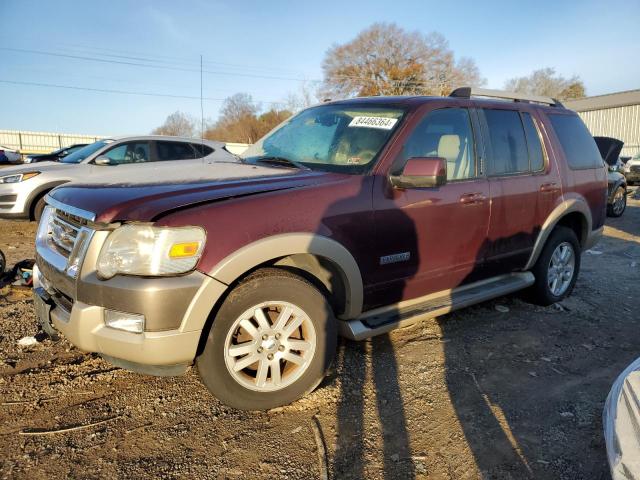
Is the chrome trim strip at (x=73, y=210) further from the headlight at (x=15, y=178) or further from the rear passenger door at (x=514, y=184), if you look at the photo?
the headlight at (x=15, y=178)

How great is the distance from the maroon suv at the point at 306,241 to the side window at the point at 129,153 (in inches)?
185

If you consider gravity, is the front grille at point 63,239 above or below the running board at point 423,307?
above

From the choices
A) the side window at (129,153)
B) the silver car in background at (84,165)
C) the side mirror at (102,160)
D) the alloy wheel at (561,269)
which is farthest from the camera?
the side window at (129,153)

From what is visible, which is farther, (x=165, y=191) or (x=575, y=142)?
(x=575, y=142)

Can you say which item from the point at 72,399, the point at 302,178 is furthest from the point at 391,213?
the point at 72,399

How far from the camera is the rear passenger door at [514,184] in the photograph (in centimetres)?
384

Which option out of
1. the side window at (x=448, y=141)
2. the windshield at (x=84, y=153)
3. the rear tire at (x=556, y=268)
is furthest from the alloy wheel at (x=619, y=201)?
the windshield at (x=84, y=153)

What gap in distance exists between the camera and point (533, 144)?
168 inches

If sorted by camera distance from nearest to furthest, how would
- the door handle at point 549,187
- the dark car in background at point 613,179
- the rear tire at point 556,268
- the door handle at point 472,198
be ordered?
the door handle at point 472,198
the door handle at point 549,187
the rear tire at point 556,268
the dark car in background at point 613,179

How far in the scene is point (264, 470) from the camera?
2273 mm

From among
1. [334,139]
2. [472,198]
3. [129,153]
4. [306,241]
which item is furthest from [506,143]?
[129,153]

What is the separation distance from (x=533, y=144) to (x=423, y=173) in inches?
75.5

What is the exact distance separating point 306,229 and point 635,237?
334 inches

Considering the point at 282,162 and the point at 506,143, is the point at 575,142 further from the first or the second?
the point at 282,162
